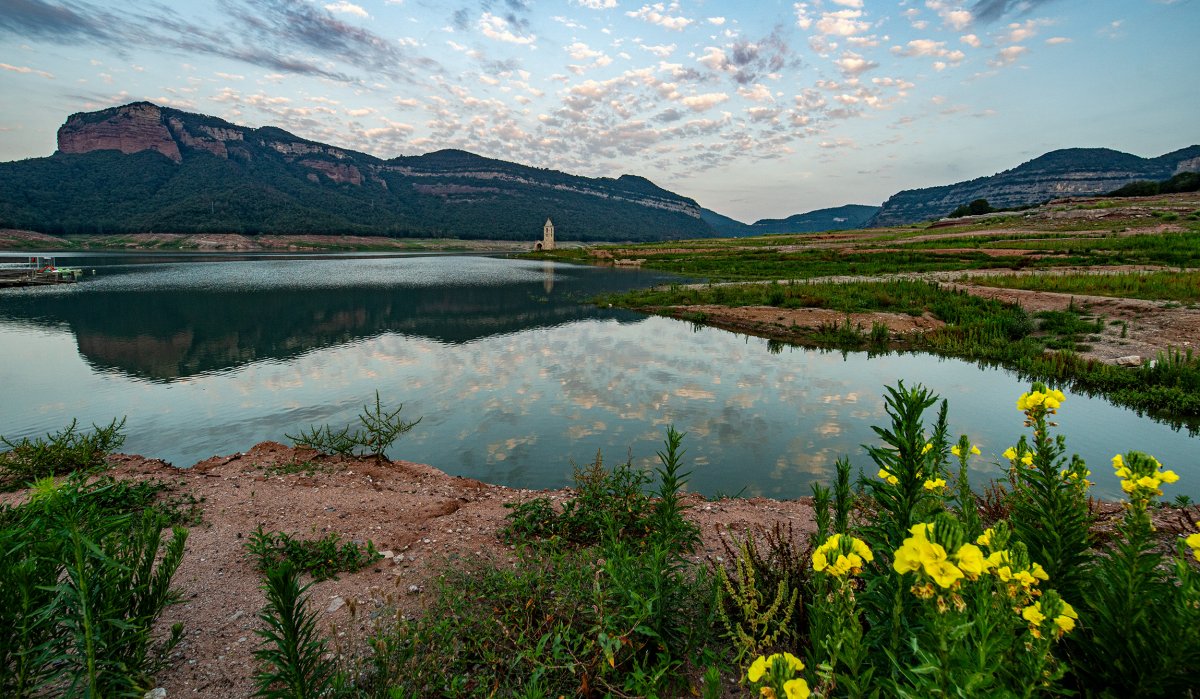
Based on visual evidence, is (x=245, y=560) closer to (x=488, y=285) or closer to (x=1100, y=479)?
(x=1100, y=479)

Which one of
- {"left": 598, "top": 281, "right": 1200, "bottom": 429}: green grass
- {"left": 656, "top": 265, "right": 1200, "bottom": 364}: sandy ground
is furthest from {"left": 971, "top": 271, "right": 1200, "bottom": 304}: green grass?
{"left": 598, "top": 281, "right": 1200, "bottom": 429}: green grass

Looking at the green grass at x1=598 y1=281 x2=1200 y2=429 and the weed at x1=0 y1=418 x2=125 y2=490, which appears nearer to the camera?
the weed at x1=0 y1=418 x2=125 y2=490

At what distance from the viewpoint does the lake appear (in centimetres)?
1029

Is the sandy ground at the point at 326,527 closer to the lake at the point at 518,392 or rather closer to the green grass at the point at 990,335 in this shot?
the lake at the point at 518,392

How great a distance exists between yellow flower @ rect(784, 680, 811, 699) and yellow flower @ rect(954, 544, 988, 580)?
58cm

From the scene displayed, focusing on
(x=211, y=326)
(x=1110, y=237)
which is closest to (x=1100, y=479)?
(x=211, y=326)

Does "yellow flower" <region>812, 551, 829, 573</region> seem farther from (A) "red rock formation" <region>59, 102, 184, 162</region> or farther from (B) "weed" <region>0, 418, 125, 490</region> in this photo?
(A) "red rock formation" <region>59, 102, 184, 162</region>

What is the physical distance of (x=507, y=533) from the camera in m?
6.12

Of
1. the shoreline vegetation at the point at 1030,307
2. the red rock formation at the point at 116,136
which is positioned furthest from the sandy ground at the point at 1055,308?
the red rock formation at the point at 116,136

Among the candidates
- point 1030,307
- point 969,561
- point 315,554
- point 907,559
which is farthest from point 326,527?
point 1030,307

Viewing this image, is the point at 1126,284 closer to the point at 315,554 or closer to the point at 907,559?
the point at 907,559

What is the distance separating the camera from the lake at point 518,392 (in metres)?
10.3

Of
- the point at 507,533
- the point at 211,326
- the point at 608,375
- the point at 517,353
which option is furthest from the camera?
the point at 211,326

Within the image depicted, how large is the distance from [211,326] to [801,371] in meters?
28.5
